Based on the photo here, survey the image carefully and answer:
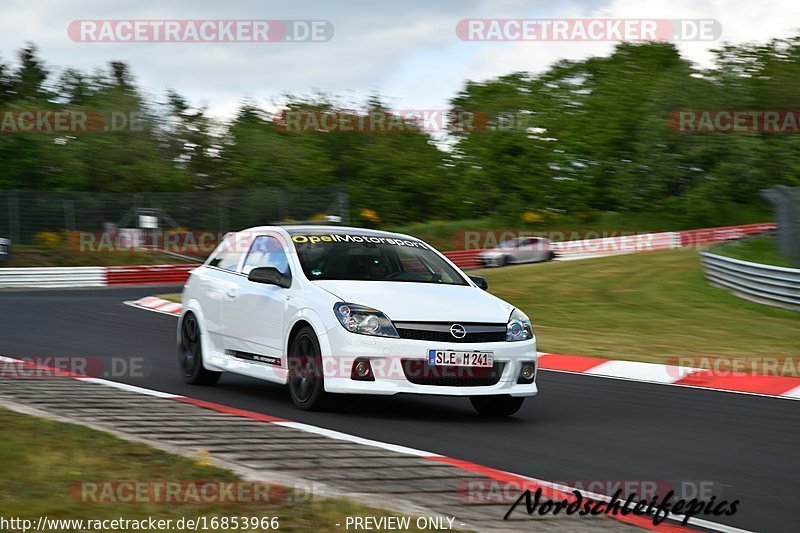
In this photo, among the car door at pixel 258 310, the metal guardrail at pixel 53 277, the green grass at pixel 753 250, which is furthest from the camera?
the metal guardrail at pixel 53 277

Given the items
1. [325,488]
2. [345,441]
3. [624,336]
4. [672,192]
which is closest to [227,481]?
[325,488]

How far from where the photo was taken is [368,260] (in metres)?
9.08

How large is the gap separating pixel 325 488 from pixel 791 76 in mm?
59407

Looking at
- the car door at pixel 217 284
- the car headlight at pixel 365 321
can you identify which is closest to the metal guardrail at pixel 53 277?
the car door at pixel 217 284

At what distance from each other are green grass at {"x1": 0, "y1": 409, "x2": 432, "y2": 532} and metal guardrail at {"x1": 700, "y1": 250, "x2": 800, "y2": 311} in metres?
16.0

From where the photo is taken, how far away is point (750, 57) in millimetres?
59375

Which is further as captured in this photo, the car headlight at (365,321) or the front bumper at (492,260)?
the front bumper at (492,260)

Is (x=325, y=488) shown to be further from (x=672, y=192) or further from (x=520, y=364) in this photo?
(x=672, y=192)

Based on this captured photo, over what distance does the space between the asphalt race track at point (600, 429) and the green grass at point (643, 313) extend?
3505 mm

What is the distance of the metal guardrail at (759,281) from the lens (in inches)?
782

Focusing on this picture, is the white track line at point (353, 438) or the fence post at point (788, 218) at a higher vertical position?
the fence post at point (788, 218)

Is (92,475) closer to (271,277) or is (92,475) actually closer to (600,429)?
(271,277)

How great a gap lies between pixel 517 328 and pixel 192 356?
3226 millimetres

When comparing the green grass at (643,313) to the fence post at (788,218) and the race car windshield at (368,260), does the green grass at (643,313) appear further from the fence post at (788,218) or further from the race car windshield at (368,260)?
the race car windshield at (368,260)
